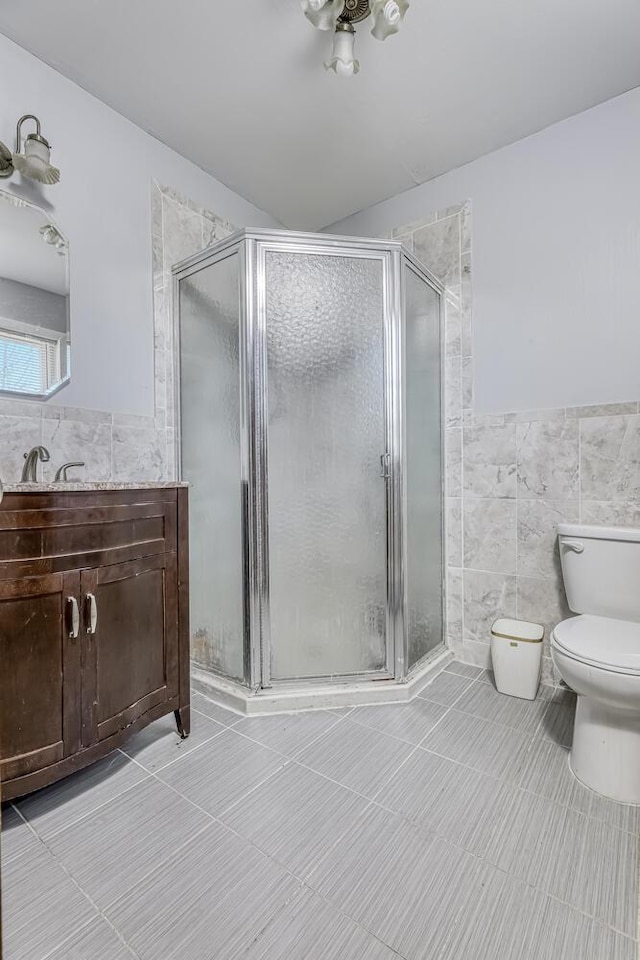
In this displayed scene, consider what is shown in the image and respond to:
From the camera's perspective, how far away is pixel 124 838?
123 centimetres

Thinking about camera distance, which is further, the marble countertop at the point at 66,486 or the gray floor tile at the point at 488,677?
the gray floor tile at the point at 488,677

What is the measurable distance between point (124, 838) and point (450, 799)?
881 millimetres

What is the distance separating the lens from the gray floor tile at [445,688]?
1.94 meters

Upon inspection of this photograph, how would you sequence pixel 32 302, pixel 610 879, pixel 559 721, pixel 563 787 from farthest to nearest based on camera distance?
pixel 559 721 → pixel 32 302 → pixel 563 787 → pixel 610 879

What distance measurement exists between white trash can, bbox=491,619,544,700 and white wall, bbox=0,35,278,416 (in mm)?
Result: 1788

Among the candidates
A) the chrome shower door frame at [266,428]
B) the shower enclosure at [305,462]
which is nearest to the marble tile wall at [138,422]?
the shower enclosure at [305,462]

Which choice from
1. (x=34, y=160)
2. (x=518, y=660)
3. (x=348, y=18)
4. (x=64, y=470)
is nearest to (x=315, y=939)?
(x=518, y=660)

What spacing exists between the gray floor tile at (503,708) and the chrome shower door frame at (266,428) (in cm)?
32

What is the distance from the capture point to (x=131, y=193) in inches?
78.5

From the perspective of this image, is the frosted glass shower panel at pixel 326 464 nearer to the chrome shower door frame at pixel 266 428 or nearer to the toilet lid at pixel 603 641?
the chrome shower door frame at pixel 266 428

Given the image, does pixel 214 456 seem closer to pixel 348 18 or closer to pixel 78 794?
pixel 78 794

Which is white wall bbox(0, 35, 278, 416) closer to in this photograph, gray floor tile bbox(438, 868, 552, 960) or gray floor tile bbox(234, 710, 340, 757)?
gray floor tile bbox(234, 710, 340, 757)

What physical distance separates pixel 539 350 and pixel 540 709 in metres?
1.47

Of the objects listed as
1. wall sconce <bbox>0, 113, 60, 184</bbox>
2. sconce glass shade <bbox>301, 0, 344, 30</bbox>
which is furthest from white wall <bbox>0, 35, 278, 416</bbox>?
sconce glass shade <bbox>301, 0, 344, 30</bbox>
